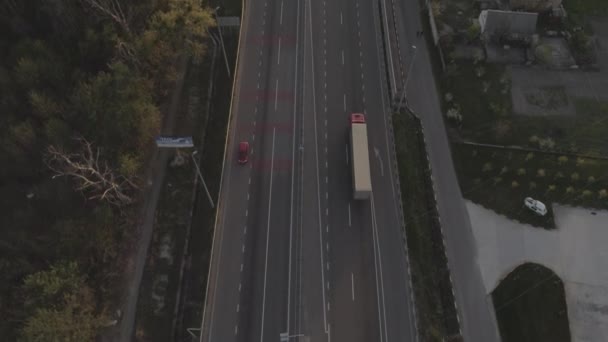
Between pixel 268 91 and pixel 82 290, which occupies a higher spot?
pixel 268 91

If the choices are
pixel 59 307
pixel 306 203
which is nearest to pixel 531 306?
pixel 306 203

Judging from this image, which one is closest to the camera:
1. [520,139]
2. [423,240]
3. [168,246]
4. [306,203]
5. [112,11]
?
[423,240]

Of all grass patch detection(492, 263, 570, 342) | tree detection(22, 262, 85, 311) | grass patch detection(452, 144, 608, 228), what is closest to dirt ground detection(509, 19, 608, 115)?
grass patch detection(452, 144, 608, 228)

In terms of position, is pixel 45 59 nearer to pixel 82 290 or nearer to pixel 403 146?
pixel 82 290

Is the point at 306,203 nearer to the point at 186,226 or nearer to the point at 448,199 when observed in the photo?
the point at 186,226

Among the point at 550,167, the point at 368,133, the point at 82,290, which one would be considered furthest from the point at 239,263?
the point at 550,167

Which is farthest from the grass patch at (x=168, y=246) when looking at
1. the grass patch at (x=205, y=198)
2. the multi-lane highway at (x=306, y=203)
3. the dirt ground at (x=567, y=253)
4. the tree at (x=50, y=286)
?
the dirt ground at (x=567, y=253)
